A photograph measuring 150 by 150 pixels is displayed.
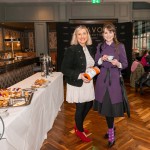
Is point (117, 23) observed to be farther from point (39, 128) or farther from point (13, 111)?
point (13, 111)

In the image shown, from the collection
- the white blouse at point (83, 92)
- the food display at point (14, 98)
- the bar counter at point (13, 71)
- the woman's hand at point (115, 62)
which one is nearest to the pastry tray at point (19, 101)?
the food display at point (14, 98)

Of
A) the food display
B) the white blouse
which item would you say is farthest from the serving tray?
the white blouse

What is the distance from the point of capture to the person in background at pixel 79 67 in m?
2.41

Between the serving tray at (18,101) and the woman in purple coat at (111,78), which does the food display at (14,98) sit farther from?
the woman in purple coat at (111,78)

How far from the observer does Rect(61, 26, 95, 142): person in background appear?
2.41 meters

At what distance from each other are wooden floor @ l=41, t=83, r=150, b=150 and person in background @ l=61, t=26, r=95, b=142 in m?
0.46

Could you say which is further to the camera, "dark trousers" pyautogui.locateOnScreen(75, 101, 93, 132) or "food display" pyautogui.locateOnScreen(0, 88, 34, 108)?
"dark trousers" pyautogui.locateOnScreen(75, 101, 93, 132)

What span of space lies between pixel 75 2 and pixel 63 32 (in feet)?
4.69

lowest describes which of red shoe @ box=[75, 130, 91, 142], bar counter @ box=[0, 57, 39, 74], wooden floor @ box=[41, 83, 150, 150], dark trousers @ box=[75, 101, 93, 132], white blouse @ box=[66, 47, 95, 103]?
wooden floor @ box=[41, 83, 150, 150]

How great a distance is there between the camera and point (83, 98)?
2.50 metres

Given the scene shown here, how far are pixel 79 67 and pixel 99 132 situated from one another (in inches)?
47.6

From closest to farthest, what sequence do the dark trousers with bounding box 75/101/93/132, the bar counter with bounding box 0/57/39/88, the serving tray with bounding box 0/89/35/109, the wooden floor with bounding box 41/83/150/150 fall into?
the serving tray with bounding box 0/89/35/109 < the dark trousers with bounding box 75/101/93/132 < the wooden floor with bounding box 41/83/150/150 < the bar counter with bounding box 0/57/39/88

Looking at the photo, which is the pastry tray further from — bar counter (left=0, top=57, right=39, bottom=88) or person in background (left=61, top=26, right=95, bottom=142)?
bar counter (left=0, top=57, right=39, bottom=88)

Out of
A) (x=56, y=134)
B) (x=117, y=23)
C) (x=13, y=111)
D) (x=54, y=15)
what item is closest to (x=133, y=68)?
(x=117, y=23)
